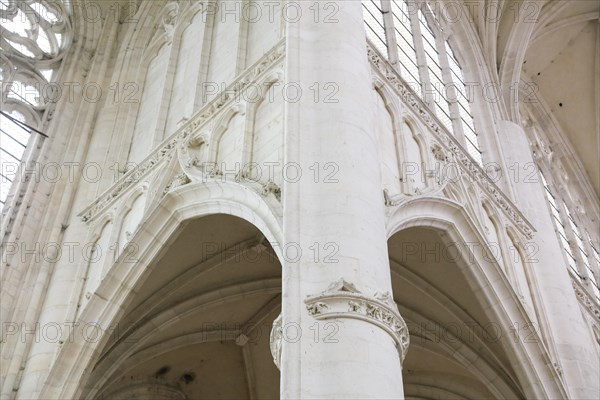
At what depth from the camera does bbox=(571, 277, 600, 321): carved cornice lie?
14.4 m

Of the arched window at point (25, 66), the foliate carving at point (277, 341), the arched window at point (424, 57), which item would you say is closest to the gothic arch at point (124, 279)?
the foliate carving at point (277, 341)

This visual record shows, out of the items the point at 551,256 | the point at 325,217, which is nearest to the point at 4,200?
the point at 325,217

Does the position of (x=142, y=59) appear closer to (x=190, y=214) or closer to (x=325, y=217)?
(x=190, y=214)

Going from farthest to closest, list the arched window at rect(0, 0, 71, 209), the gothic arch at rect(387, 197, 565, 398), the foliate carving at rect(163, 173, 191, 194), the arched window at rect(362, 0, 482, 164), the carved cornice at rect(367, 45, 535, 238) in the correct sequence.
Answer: the arched window at rect(0, 0, 71, 209) → the arched window at rect(362, 0, 482, 164) → the carved cornice at rect(367, 45, 535, 238) → the gothic arch at rect(387, 197, 565, 398) → the foliate carving at rect(163, 173, 191, 194)

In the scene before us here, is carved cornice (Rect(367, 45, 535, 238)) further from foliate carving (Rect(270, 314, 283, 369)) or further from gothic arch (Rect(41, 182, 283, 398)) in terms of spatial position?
foliate carving (Rect(270, 314, 283, 369))

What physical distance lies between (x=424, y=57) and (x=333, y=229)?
7.48 m

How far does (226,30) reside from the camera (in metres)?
12.3

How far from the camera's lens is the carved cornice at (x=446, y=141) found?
35.6ft

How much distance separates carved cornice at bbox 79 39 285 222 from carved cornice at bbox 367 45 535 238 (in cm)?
137

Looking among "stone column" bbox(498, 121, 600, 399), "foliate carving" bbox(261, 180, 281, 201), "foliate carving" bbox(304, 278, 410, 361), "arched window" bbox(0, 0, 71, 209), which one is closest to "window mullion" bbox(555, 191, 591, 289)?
"stone column" bbox(498, 121, 600, 399)

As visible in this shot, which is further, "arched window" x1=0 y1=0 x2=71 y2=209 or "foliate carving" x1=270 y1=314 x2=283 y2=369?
"arched window" x1=0 y1=0 x2=71 y2=209

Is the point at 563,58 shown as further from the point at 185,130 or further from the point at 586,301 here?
the point at 185,130

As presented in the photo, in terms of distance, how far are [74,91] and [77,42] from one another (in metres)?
1.49

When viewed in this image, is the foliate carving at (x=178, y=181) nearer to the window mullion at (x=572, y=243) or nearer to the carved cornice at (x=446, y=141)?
the carved cornice at (x=446, y=141)
